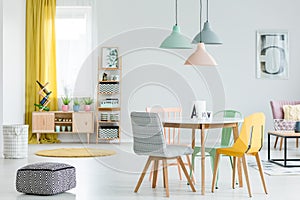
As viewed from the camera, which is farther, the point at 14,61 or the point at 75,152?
the point at 14,61

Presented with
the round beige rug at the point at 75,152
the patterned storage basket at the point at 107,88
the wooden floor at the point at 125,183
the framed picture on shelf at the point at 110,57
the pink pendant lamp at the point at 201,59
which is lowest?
the wooden floor at the point at 125,183

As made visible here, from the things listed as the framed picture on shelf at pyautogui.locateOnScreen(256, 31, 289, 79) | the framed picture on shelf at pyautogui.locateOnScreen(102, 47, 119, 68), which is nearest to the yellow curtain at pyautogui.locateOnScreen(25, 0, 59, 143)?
the framed picture on shelf at pyautogui.locateOnScreen(102, 47, 119, 68)

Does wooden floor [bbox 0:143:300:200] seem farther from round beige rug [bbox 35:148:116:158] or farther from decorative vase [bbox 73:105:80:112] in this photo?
decorative vase [bbox 73:105:80:112]

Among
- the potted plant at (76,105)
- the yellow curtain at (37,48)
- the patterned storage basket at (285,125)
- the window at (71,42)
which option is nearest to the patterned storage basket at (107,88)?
the potted plant at (76,105)

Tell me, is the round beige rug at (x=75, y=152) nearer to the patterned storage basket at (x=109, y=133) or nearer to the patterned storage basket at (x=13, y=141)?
the patterned storage basket at (x=13, y=141)

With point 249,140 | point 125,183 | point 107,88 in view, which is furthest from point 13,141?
point 249,140

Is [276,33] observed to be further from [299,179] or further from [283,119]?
[299,179]

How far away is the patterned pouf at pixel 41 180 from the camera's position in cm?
509

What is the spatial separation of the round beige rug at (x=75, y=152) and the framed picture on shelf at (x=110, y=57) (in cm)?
174

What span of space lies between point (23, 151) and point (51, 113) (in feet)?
6.04

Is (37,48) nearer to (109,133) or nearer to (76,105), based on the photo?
(76,105)

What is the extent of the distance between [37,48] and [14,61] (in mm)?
874

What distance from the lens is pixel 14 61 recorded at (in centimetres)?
903

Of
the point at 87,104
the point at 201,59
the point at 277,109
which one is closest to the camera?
the point at 201,59
